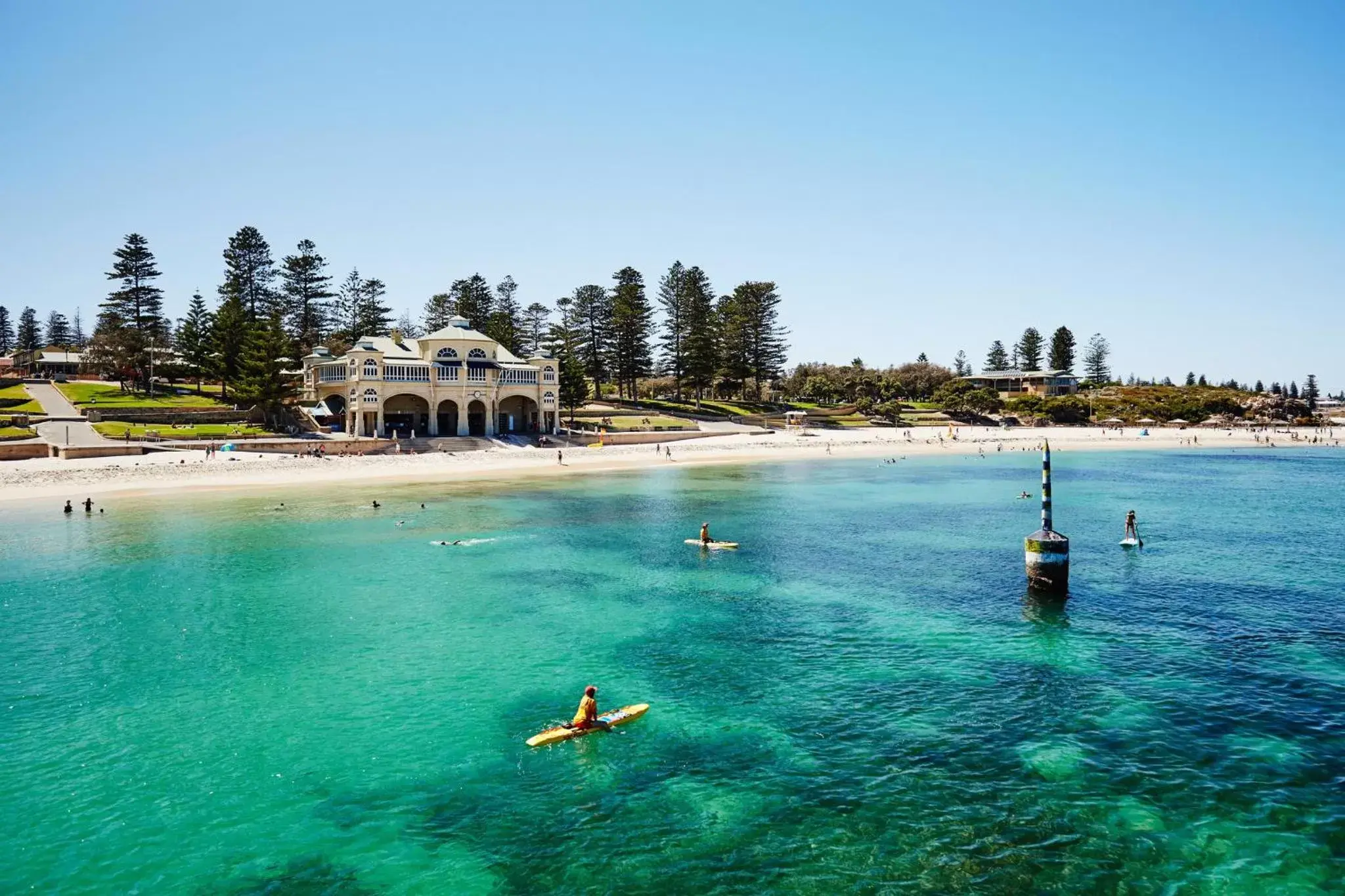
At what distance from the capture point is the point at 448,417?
76.9 meters

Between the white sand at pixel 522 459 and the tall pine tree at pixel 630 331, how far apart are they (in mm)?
20175

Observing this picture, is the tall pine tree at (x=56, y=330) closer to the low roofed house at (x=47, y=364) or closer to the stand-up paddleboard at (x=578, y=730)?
the low roofed house at (x=47, y=364)

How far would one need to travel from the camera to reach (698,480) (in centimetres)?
6156

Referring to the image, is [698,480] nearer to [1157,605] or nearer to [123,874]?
[1157,605]

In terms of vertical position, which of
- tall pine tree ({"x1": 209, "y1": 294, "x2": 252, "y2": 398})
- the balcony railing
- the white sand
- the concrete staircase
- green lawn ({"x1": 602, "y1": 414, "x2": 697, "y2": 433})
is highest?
tall pine tree ({"x1": 209, "y1": 294, "x2": 252, "y2": 398})

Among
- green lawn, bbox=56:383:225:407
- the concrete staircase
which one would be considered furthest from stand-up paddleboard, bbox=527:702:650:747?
green lawn, bbox=56:383:225:407

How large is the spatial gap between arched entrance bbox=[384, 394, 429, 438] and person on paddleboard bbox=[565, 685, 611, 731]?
199ft

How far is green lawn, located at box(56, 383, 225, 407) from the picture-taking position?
239 feet

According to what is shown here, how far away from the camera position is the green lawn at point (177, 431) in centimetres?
6153

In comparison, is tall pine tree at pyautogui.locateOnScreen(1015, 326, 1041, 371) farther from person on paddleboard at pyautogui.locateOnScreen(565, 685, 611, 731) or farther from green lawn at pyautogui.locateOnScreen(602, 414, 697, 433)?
person on paddleboard at pyautogui.locateOnScreen(565, 685, 611, 731)

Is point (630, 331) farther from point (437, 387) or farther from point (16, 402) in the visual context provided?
point (16, 402)

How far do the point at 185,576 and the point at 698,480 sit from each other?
3772 centimetres

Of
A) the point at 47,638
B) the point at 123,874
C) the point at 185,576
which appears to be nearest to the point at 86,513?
the point at 185,576

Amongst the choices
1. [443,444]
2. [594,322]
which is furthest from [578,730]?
[594,322]
